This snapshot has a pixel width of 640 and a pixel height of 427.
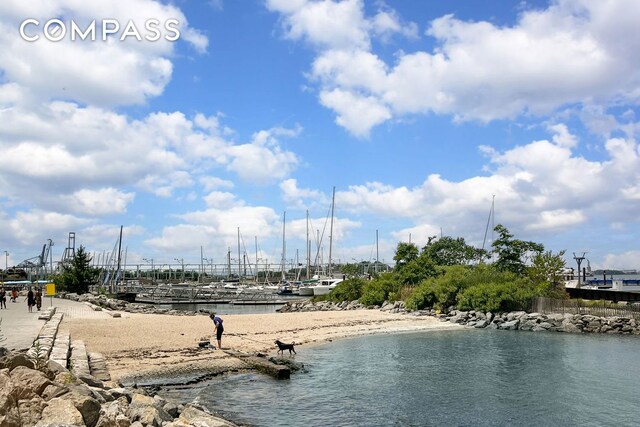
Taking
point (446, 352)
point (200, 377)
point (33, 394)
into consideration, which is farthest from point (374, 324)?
point (33, 394)

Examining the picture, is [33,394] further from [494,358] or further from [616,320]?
[616,320]

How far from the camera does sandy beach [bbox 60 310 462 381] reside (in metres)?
27.2

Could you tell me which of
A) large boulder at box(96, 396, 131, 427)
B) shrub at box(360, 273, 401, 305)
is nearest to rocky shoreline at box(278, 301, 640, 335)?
shrub at box(360, 273, 401, 305)

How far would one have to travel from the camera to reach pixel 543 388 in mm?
23938

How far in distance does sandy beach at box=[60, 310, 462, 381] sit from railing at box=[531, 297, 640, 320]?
8778mm

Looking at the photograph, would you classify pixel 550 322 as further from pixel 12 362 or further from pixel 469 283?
pixel 12 362

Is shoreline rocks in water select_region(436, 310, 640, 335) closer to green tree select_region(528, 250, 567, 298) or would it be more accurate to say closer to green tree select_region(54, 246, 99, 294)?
green tree select_region(528, 250, 567, 298)

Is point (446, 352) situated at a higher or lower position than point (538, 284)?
lower

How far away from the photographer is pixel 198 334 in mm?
37938

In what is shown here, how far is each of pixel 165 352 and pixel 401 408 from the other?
49.5 feet

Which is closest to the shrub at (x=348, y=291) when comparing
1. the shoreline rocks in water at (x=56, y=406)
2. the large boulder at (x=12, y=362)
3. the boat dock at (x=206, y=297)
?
the boat dock at (x=206, y=297)

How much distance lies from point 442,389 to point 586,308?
98.6 ft

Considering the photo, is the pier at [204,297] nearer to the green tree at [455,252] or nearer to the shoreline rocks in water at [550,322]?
the green tree at [455,252]

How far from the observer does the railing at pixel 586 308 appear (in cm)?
4525
